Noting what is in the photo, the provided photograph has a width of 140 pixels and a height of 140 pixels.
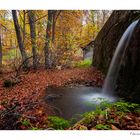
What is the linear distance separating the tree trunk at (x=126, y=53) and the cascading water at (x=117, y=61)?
122 mm

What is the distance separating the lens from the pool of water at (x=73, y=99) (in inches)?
95.4

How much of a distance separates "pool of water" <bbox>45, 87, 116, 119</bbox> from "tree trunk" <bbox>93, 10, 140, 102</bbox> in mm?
215

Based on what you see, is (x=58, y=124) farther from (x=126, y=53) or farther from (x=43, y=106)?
(x=126, y=53)

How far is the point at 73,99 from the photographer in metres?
2.73

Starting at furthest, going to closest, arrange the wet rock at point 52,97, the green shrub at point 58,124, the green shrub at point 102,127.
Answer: the wet rock at point 52,97, the green shrub at point 58,124, the green shrub at point 102,127

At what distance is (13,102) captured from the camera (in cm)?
262

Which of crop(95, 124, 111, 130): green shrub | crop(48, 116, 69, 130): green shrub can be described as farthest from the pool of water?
crop(95, 124, 111, 130): green shrub

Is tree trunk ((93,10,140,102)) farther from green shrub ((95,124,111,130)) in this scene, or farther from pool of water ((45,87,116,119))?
green shrub ((95,124,111,130))

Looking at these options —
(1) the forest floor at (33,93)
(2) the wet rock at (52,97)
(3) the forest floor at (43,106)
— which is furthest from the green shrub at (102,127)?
(2) the wet rock at (52,97)

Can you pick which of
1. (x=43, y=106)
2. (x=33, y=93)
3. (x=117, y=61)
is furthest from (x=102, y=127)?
(x=117, y=61)

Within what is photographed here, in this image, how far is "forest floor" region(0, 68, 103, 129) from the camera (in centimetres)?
225

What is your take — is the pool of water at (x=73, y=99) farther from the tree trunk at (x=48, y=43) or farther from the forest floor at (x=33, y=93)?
the tree trunk at (x=48, y=43)

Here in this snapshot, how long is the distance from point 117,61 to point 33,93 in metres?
1.08
